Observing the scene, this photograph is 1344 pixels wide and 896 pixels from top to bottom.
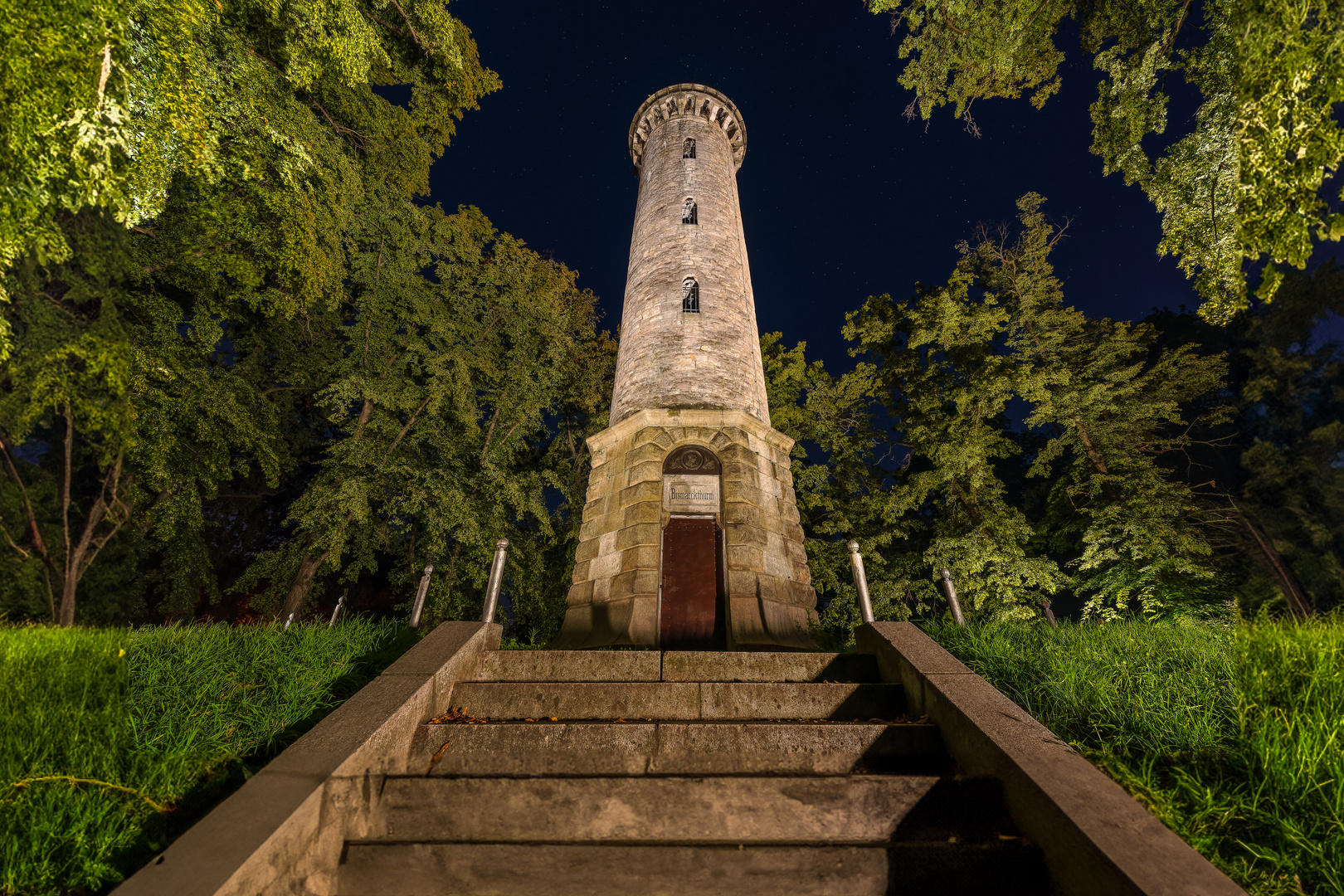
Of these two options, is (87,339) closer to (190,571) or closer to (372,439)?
(372,439)

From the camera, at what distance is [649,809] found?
2.98 metres

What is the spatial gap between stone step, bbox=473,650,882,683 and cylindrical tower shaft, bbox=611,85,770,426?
550cm

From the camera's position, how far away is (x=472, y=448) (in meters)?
15.6

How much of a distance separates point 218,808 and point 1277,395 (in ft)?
83.3

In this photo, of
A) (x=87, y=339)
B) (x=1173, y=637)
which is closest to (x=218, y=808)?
(x=1173, y=637)

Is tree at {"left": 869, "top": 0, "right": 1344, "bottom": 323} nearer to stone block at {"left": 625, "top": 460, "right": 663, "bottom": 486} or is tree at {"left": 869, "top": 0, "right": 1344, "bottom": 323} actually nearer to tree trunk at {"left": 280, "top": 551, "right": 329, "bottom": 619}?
stone block at {"left": 625, "top": 460, "right": 663, "bottom": 486}

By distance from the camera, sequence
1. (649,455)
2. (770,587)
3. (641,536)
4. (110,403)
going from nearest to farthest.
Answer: (770,587), (641,536), (649,455), (110,403)

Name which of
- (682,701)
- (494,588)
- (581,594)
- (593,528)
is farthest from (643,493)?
(682,701)

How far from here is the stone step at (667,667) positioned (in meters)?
4.72

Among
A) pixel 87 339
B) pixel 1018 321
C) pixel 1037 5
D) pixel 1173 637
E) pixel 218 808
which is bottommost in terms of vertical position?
pixel 218 808

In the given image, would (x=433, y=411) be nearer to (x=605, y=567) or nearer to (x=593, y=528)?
(x=593, y=528)

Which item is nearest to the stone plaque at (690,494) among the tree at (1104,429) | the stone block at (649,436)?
the stone block at (649,436)

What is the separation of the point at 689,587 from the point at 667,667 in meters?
3.79

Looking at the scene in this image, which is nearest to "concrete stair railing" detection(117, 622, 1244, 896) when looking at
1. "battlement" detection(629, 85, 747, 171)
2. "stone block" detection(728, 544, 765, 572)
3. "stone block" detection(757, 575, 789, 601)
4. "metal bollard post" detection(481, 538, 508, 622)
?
"metal bollard post" detection(481, 538, 508, 622)
